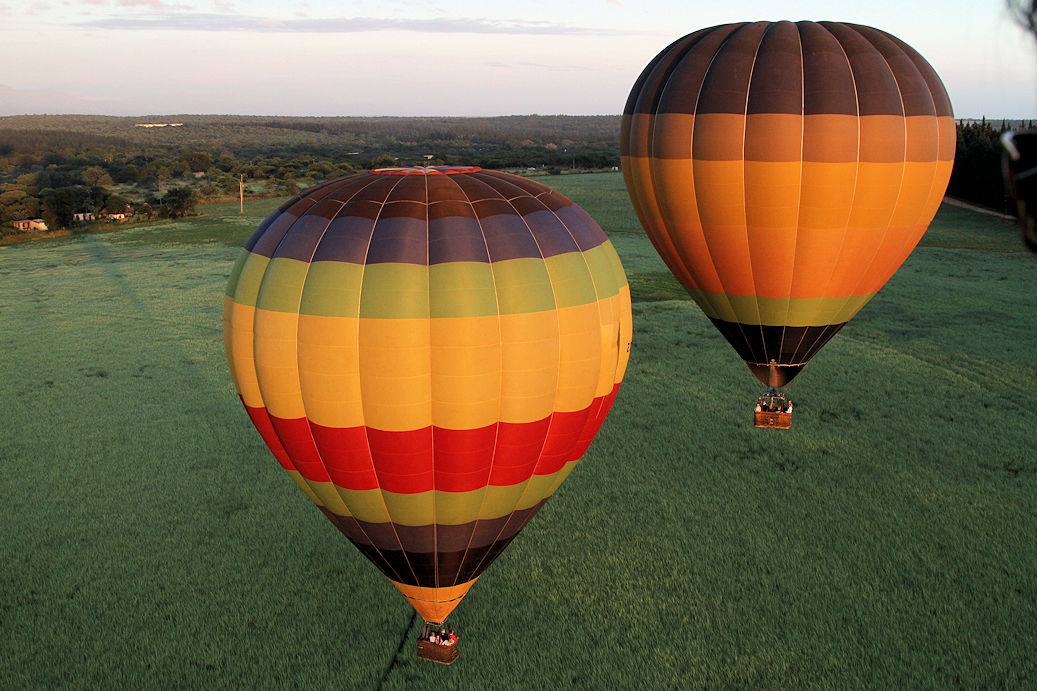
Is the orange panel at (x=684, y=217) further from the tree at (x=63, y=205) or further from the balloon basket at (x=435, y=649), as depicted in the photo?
the tree at (x=63, y=205)

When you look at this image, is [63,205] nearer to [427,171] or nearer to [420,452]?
[427,171]

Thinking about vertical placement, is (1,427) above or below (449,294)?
below

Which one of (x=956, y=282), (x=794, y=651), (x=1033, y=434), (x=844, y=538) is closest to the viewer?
(x=794, y=651)

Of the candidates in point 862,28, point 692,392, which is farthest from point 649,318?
point 862,28

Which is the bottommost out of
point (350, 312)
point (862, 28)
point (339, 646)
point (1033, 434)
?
point (339, 646)

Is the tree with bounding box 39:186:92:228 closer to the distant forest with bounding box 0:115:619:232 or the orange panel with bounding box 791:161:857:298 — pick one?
the distant forest with bounding box 0:115:619:232

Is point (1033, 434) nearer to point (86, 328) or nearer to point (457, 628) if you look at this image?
point (457, 628)

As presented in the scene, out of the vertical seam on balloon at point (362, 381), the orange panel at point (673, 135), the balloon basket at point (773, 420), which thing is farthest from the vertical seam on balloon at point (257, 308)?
the balloon basket at point (773, 420)
